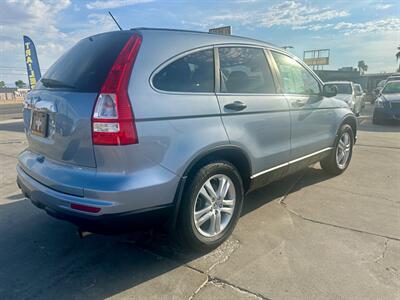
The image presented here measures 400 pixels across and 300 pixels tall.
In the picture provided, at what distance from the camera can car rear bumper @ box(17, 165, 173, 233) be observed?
2.20 m

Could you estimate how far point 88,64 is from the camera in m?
2.46

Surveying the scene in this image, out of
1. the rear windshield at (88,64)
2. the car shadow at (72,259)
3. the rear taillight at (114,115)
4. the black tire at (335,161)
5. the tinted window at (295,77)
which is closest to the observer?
the rear taillight at (114,115)

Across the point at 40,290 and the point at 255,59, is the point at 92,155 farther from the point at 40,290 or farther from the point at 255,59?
the point at 255,59

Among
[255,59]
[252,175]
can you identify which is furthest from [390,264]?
[255,59]

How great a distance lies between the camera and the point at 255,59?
3416mm

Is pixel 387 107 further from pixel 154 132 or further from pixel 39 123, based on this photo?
pixel 39 123

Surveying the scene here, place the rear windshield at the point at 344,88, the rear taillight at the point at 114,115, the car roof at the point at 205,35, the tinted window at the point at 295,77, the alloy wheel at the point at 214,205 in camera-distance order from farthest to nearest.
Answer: the rear windshield at the point at 344,88 → the tinted window at the point at 295,77 → the alloy wheel at the point at 214,205 → the car roof at the point at 205,35 → the rear taillight at the point at 114,115

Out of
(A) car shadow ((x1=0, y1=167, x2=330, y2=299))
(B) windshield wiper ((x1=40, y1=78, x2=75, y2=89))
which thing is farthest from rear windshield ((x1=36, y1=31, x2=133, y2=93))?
(A) car shadow ((x1=0, y1=167, x2=330, y2=299))

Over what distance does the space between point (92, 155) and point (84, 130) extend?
186 millimetres

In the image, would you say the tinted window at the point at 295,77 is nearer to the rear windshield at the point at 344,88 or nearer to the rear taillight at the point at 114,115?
the rear taillight at the point at 114,115

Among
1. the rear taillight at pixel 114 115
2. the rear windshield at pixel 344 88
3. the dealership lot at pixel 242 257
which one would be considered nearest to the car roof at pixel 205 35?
the rear taillight at pixel 114 115

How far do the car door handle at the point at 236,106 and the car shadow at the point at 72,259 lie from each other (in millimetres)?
1344

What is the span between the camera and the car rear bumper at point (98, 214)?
2199mm

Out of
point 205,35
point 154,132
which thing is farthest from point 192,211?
point 205,35
